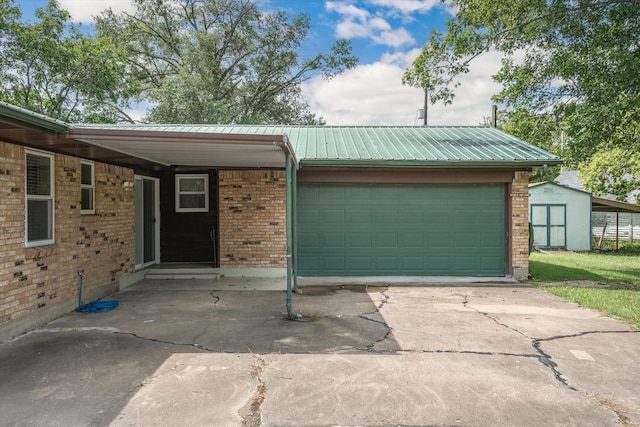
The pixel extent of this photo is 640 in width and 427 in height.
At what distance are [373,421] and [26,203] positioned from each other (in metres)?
5.27

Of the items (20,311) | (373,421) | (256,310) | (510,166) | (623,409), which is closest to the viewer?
(373,421)

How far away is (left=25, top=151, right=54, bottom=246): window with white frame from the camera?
568cm

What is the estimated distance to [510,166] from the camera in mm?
8984

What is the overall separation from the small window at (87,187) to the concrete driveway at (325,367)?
6.16ft

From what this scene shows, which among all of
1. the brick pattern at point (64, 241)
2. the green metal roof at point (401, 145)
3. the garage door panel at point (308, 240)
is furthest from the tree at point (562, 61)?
the brick pattern at point (64, 241)

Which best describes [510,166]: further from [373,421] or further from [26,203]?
[26,203]

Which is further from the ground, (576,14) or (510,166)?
(576,14)

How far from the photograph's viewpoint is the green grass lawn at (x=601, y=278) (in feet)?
22.5

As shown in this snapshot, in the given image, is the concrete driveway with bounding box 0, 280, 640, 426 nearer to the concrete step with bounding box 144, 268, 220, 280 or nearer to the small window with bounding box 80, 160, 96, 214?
the small window with bounding box 80, 160, 96, 214

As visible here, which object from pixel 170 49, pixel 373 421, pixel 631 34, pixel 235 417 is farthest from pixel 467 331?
pixel 170 49

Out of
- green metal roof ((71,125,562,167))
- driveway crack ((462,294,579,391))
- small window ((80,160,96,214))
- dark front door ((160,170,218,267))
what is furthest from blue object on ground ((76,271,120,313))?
driveway crack ((462,294,579,391))

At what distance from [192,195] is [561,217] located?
15.1 m

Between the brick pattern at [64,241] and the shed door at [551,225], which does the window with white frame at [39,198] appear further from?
the shed door at [551,225]

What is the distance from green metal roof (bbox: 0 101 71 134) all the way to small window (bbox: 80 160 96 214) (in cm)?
238
